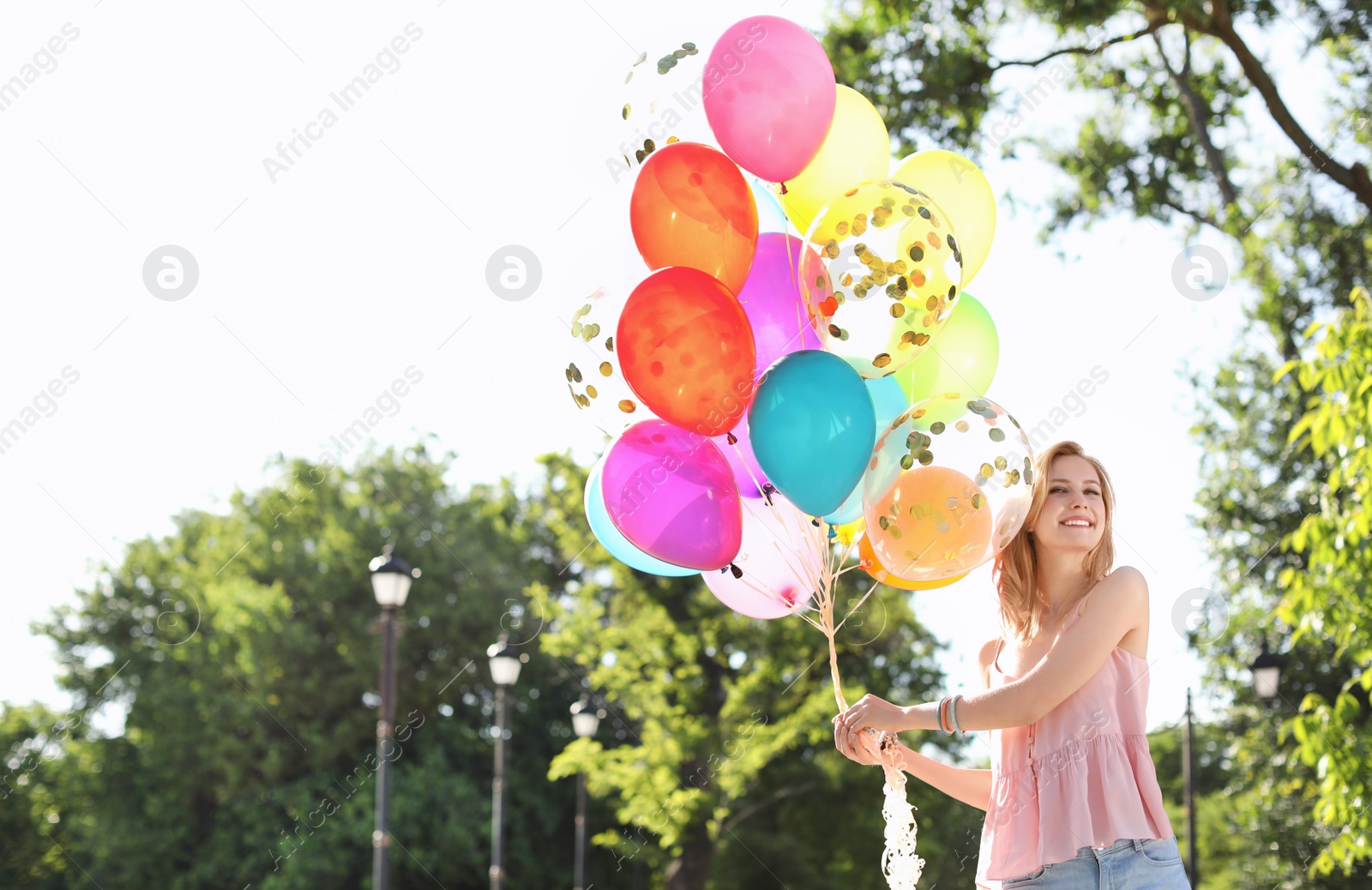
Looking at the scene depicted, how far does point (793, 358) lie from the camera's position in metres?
3.82

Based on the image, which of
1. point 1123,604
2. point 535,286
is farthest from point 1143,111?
point 1123,604

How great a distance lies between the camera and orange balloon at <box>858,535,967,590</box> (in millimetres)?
3799

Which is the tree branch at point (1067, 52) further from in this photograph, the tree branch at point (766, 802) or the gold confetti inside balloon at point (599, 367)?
the tree branch at point (766, 802)

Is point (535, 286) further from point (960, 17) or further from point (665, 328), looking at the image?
point (665, 328)

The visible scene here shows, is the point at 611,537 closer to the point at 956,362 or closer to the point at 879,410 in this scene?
the point at 879,410

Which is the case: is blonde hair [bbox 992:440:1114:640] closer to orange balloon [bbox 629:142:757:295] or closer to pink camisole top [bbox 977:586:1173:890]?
pink camisole top [bbox 977:586:1173:890]

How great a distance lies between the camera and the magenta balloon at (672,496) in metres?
3.92

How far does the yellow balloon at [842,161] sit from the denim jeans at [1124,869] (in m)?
2.50

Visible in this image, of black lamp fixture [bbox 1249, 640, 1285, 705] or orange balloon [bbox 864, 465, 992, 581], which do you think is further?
black lamp fixture [bbox 1249, 640, 1285, 705]

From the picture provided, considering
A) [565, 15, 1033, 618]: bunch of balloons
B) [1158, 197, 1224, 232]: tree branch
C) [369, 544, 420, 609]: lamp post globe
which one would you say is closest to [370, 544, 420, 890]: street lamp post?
[369, 544, 420, 609]: lamp post globe

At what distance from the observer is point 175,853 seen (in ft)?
83.2

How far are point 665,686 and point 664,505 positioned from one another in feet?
46.7

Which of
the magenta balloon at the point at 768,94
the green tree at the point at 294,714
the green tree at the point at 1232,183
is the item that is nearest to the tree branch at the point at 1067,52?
the green tree at the point at 1232,183

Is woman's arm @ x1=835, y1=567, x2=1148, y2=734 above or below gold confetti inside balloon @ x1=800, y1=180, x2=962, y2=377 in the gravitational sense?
below
